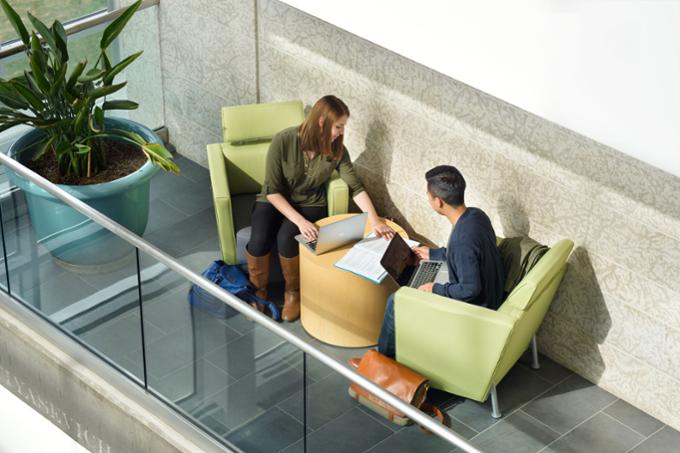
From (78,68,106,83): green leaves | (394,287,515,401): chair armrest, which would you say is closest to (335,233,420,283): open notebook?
(394,287,515,401): chair armrest

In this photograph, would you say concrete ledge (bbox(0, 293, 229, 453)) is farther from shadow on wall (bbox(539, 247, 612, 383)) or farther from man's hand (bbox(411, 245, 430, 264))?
shadow on wall (bbox(539, 247, 612, 383))

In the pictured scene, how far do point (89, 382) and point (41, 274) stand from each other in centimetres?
64

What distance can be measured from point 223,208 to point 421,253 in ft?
3.93

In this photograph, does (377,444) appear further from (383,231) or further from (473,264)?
(383,231)

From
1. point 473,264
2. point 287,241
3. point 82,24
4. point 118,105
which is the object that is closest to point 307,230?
point 287,241

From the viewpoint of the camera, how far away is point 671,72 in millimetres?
4512

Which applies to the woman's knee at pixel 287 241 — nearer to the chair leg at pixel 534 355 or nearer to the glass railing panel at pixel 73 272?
the glass railing panel at pixel 73 272

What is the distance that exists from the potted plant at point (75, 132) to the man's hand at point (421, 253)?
1484 mm

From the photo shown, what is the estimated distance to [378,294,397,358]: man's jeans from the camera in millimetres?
5812

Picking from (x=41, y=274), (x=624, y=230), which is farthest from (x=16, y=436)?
(x=624, y=230)

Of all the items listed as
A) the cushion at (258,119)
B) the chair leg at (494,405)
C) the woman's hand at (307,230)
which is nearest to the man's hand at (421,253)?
the woman's hand at (307,230)

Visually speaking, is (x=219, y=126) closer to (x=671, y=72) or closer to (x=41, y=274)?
(x=41, y=274)

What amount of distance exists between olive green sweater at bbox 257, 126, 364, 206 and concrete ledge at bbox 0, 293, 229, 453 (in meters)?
1.54

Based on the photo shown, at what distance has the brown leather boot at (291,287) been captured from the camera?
21.2 ft
